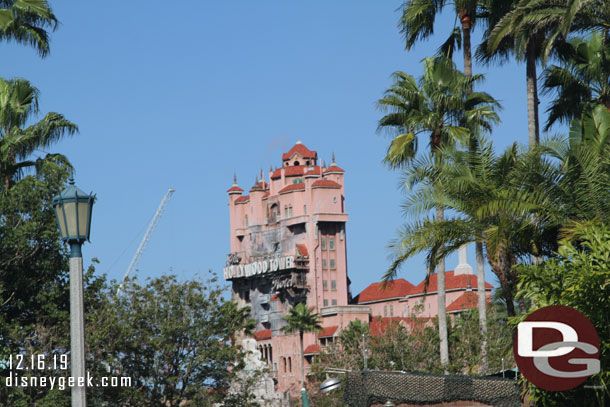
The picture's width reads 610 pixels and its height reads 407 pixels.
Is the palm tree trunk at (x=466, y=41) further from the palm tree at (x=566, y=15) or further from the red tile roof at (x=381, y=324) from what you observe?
the red tile roof at (x=381, y=324)

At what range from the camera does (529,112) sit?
1262 inches

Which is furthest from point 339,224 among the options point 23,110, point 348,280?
point 23,110

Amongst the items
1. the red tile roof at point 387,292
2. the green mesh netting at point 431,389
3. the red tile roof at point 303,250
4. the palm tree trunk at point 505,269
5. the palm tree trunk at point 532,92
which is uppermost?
the red tile roof at point 303,250

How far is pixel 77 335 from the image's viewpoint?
1338 centimetres

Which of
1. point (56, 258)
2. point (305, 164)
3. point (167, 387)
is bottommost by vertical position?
point (167, 387)

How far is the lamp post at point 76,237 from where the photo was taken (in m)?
13.4

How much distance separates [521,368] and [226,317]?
30.9 metres

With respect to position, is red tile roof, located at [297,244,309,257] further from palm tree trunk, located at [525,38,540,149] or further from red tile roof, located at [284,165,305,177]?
palm tree trunk, located at [525,38,540,149]

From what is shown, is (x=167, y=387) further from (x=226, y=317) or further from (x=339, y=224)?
(x=339, y=224)

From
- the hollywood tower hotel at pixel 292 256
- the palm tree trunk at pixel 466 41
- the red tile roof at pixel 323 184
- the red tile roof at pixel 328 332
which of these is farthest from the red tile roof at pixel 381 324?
the palm tree trunk at pixel 466 41

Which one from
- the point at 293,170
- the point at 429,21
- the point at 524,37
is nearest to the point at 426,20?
the point at 429,21

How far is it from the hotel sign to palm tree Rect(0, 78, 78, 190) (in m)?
101
